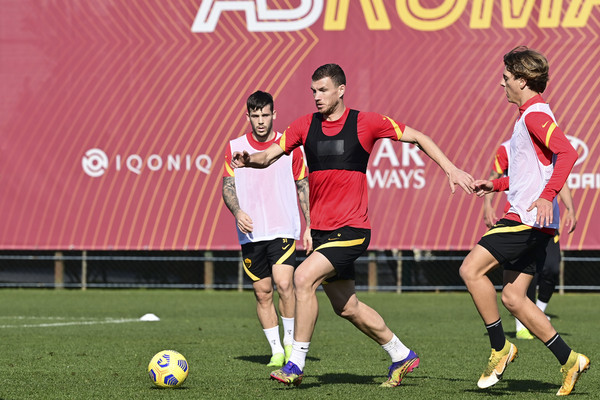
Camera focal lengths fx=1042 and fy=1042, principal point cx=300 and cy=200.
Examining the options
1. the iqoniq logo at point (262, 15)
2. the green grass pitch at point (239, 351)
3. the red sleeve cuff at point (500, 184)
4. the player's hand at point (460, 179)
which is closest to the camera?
the player's hand at point (460, 179)

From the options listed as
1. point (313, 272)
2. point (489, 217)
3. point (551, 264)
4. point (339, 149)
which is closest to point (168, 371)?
point (313, 272)

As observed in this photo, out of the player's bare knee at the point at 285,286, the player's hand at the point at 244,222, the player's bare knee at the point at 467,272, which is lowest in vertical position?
the player's bare knee at the point at 285,286

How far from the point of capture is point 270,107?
929 cm

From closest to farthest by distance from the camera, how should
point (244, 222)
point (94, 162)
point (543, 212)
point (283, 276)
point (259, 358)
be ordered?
point (543, 212), point (244, 222), point (283, 276), point (259, 358), point (94, 162)

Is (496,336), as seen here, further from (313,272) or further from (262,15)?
(262,15)

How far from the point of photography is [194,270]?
2164cm

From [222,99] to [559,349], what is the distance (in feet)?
46.1

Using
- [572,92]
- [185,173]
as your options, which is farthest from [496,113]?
[185,173]

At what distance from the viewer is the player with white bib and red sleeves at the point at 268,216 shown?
928 cm

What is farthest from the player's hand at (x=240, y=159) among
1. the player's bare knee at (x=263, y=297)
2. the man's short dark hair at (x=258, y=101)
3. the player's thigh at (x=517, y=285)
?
the player's bare knee at (x=263, y=297)

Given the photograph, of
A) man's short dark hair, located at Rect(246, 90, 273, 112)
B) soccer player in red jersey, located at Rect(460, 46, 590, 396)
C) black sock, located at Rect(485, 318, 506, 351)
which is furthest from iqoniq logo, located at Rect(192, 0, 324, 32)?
black sock, located at Rect(485, 318, 506, 351)

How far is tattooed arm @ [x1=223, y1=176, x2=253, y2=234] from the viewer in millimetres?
8773

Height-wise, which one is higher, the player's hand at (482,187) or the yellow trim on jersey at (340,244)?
the player's hand at (482,187)

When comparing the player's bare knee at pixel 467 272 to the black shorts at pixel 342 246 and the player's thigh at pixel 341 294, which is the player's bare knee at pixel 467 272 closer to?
the black shorts at pixel 342 246
